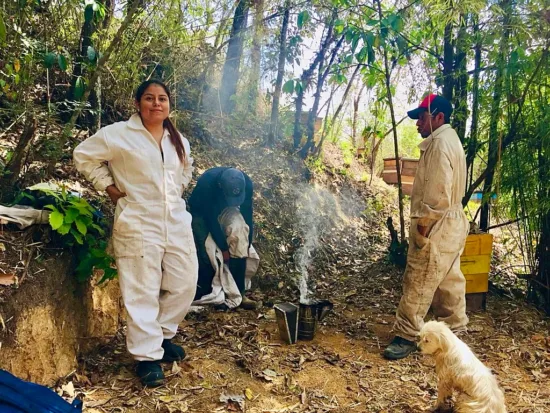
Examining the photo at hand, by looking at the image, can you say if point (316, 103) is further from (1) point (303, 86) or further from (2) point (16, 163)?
(2) point (16, 163)

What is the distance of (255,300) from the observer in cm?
434

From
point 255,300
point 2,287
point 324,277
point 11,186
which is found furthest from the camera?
point 324,277

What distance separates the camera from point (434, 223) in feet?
10.7

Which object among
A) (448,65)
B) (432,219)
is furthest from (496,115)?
(432,219)

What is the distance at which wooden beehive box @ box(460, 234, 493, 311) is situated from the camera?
13.1 feet

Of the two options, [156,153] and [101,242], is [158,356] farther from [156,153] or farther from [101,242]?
[156,153]

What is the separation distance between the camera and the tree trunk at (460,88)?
14.4 feet

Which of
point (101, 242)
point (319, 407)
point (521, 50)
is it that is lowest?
point (319, 407)

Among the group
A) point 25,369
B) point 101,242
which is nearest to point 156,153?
point 101,242

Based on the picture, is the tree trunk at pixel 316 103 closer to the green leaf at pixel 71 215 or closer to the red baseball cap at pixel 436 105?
the red baseball cap at pixel 436 105

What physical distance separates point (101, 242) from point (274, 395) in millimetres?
1528

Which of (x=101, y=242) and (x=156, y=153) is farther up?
(x=156, y=153)

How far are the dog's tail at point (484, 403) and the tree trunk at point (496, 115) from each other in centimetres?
243

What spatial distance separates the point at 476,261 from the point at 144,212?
3.07 meters
